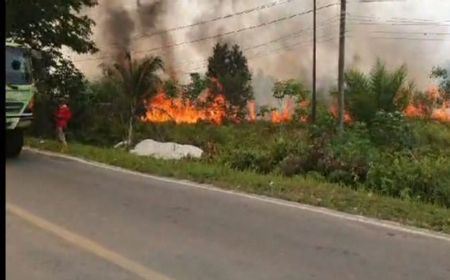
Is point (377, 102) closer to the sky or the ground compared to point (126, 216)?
closer to the sky

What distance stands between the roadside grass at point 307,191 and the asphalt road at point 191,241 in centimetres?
49

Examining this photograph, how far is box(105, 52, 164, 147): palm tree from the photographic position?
62.7ft

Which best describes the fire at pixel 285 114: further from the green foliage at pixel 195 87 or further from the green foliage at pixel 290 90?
the green foliage at pixel 195 87

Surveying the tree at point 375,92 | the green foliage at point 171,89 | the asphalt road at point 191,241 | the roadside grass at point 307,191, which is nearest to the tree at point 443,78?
the tree at point 375,92

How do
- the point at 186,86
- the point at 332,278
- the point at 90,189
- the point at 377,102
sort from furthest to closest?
the point at 186,86
the point at 377,102
the point at 90,189
the point at 332,278

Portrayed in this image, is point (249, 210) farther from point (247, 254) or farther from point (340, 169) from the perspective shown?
point (340, 169)

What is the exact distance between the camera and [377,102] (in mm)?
21656

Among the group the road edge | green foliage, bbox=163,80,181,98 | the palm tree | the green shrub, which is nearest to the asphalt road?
the road edge

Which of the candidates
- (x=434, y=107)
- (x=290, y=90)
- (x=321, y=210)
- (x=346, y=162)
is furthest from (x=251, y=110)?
(x=321, y=210)

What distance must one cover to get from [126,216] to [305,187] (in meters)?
2.64

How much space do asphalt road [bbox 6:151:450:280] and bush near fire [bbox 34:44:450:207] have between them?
2.74 metres

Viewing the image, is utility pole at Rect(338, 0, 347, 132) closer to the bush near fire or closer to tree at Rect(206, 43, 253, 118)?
the bush near fire

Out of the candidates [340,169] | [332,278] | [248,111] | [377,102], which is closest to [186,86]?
[248,111]

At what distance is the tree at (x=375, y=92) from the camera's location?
70.7 feet
